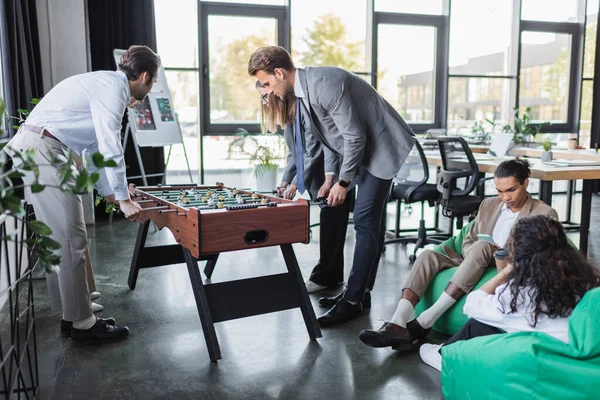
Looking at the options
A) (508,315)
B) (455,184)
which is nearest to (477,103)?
(455,184)

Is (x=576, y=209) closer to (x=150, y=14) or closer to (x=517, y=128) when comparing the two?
(x=517, y=128)

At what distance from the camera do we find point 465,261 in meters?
2.68

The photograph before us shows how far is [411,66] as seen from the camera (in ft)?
24.4

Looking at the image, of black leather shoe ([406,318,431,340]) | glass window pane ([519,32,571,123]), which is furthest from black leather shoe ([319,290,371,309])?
glass window pane ([519,32,571,123])

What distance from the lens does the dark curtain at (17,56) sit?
4.16m

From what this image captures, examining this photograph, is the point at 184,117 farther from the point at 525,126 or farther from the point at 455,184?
the point at 525,126

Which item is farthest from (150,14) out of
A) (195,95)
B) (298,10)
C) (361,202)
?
(361,202)

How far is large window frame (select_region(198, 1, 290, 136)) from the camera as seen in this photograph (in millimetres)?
6520

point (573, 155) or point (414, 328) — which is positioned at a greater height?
point (573, 155)

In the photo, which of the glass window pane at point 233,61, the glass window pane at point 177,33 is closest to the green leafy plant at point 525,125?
the glass window pane at point 233,61

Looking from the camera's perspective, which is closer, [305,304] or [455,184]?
[305,304]

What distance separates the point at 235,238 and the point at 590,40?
7.51 metres

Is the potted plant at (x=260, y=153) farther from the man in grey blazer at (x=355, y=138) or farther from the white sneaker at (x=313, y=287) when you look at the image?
the man in grey blazer at (x=355, y=138)

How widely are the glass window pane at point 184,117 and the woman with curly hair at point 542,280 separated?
5.12m
